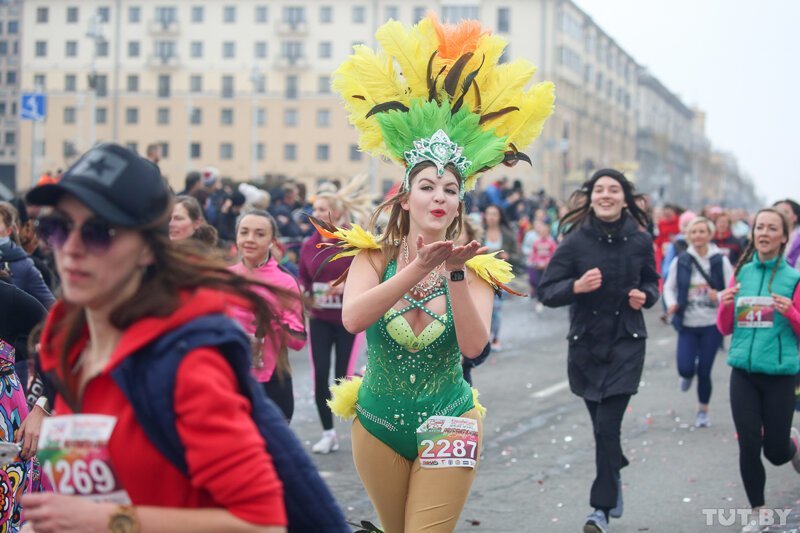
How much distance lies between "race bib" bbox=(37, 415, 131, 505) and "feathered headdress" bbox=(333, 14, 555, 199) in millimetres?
2598

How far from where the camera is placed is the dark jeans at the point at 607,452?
652 centimetres

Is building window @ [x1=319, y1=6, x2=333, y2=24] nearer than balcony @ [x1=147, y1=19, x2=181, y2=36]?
No

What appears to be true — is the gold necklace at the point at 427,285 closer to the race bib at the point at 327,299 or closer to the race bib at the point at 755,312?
the race bib at the point at 755,312

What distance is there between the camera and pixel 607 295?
689 cm

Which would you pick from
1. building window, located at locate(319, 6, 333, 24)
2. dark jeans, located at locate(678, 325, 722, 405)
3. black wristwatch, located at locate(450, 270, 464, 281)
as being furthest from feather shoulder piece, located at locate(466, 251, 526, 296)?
building window, located at locate(319, 6, 333, 24)

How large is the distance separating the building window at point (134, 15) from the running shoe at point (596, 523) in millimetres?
97368

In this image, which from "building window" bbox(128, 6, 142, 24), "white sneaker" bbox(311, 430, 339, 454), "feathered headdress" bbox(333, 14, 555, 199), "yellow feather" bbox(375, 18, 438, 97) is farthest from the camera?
"building window" bbox(128, 6, 142, 24)

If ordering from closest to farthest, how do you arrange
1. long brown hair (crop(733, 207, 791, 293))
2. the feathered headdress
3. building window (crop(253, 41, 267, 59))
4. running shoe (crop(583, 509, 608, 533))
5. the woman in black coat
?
1. the feathered headdress
2. running shoe (crop(583, 509, 608, 533))
3. the woman in black coat
4. long brown hair (crop(733, 207, 791, 293))
5. building window (crop(253, 41, 267, 59))

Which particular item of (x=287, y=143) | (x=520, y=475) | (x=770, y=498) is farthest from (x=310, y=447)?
(x=287, y=143)

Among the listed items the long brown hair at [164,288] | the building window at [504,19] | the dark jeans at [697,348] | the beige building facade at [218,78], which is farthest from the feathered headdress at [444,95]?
the building window at [504,19]

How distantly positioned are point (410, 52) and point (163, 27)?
3797 inches

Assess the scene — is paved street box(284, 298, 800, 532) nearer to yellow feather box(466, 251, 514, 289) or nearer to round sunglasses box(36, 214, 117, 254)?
yellow feather box(466, 251, 514, 289)

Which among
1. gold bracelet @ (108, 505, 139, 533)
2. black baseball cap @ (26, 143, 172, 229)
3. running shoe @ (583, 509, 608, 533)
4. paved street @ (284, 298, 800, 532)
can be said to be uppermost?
black baseball cap @ (26, 143, 172, 229)

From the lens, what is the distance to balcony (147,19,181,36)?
9712 centimetres
